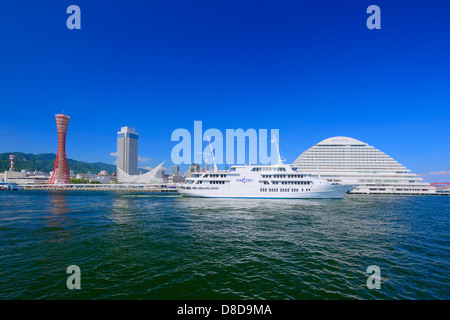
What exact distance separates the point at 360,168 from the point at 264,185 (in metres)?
82.1

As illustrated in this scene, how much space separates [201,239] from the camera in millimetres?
17969

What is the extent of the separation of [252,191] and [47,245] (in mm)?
44408

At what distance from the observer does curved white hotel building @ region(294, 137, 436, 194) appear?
96000mm

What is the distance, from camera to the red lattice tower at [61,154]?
476 feet

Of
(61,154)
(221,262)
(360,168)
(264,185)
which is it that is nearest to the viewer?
(221,262)

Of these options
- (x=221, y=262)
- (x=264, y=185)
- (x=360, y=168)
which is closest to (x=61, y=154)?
(x=264, y=185)

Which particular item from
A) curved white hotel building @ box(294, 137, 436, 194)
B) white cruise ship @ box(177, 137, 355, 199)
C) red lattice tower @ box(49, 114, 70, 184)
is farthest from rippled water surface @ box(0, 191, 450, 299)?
red lattice tower @ box(49, 114, 70, 184)

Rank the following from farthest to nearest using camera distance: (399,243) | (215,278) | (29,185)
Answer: (29,185), (399,243), (215,278)

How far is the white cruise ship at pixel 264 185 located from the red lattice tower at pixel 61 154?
137135mm

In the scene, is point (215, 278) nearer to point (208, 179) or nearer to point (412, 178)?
point (208, 179)

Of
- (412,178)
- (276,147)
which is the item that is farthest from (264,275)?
(412,178)

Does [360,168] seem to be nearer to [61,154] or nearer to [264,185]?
[264,185]

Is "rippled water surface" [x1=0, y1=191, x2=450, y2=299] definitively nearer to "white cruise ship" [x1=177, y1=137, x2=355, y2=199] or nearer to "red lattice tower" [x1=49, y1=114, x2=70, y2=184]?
"white cruise ship" [x1=177, y1=137, x2=355, y2=199]

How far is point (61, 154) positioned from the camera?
478 feet
